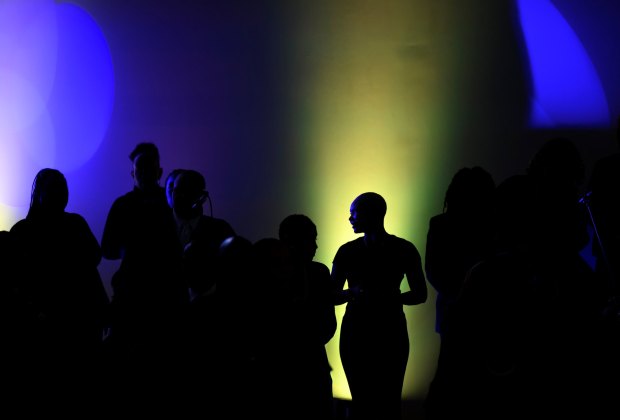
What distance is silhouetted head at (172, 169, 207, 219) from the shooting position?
3246 millimetres

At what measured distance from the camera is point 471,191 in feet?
10.8

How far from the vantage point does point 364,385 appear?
3.25m

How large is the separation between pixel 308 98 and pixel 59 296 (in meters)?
1.92

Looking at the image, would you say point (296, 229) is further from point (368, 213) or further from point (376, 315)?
point (376, 315)

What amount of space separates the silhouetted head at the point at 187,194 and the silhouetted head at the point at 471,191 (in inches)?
47.1

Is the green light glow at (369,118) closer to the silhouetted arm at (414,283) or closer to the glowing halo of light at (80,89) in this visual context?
the silhouetted arm at (414,283)

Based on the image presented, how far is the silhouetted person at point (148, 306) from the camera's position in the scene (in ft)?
8.42

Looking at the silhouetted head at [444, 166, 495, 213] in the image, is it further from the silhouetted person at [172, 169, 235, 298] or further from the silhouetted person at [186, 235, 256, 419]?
the silhouetted person at [186, 235, 256, 419]

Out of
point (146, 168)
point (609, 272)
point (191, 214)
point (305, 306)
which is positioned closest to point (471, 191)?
point (609, 272)

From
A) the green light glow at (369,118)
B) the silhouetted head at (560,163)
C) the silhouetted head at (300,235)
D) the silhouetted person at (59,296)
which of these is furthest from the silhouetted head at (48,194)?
→ the silhouetted head at (560,163)

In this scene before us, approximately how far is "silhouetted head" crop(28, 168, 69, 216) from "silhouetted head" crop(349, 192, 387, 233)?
54.4 inches

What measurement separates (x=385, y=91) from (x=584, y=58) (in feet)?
3.69

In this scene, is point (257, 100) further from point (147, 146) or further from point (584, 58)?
point (584, 58)

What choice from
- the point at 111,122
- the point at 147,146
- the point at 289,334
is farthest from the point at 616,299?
the point at 111,122
